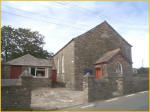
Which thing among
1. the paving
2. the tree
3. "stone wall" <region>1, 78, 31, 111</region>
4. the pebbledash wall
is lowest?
the paving

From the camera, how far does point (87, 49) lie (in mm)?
19516

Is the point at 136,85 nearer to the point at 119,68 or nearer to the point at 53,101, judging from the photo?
the point at 119,68

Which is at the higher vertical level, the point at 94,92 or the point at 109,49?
the point at 109,49

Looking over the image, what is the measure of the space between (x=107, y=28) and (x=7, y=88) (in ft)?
53.5

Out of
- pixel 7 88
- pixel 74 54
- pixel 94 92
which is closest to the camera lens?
pixel 7 88

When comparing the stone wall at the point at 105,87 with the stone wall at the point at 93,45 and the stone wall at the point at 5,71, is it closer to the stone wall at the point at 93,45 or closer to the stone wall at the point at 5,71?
the stone wall at the point at 93,45

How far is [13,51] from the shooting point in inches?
1544

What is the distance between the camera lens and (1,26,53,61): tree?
128 feet

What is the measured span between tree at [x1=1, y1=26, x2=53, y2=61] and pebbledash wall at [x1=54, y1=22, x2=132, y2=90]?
20680mm

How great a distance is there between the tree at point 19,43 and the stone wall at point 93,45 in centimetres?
2387

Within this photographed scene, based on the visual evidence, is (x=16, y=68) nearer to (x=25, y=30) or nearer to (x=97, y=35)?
(x=97, y=35)

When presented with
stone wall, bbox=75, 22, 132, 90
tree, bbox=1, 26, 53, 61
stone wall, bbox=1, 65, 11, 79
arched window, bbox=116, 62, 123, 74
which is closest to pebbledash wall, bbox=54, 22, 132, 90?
stone wall, bbox=75, 22, 132, 90

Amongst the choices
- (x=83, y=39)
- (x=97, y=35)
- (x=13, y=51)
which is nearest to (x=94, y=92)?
(x=83, y=39)

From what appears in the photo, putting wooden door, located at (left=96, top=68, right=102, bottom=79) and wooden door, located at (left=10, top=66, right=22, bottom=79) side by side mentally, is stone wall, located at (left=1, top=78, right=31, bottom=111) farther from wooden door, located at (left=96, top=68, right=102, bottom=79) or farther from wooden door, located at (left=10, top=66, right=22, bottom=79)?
wooden door, located at (left=10, top=66, right=22, bottom=79)
